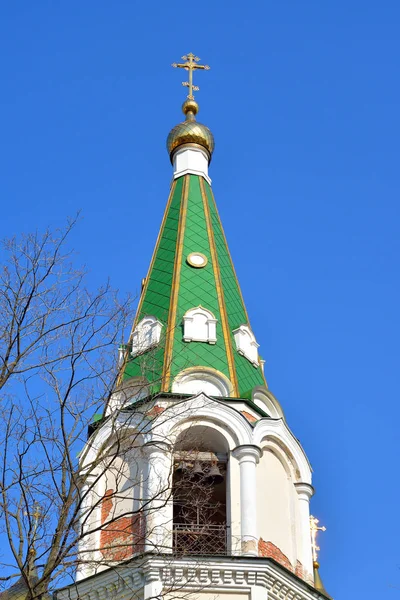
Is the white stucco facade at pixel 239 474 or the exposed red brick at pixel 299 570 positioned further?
the exposed red brick at pixel 299 570

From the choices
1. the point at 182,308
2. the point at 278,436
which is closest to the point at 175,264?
the point at 182,308

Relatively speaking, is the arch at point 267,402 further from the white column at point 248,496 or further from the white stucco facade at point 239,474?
the white column at point 248,496

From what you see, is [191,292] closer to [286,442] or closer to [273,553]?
[286,442]

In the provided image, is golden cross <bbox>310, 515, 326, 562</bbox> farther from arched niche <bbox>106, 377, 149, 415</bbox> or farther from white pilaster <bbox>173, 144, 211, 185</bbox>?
white pilaster <bbox>173, 144, 211, 185</bbox>

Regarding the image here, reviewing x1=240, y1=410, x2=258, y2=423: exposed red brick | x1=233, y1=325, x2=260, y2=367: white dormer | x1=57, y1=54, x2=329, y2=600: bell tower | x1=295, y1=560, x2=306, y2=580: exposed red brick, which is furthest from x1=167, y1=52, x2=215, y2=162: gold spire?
x1=295, y1=560, x2=306, y2=580: exposed red brick

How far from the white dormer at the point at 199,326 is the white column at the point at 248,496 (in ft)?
Answer: 8.01

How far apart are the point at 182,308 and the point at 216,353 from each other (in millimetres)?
1123

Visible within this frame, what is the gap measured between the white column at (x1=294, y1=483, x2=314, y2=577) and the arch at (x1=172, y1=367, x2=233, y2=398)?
1.92 m

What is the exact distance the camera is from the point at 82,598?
54.7 feet

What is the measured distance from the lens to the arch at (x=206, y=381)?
1900cm

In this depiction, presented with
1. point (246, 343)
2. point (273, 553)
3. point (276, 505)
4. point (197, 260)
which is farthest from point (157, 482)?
point (197, 260)

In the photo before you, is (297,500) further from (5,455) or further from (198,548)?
(5,455)

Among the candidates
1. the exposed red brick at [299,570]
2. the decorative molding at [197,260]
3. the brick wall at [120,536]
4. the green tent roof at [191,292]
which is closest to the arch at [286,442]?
the green tent roof at [191,292]

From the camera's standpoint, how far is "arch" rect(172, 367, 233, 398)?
62.3 ft
